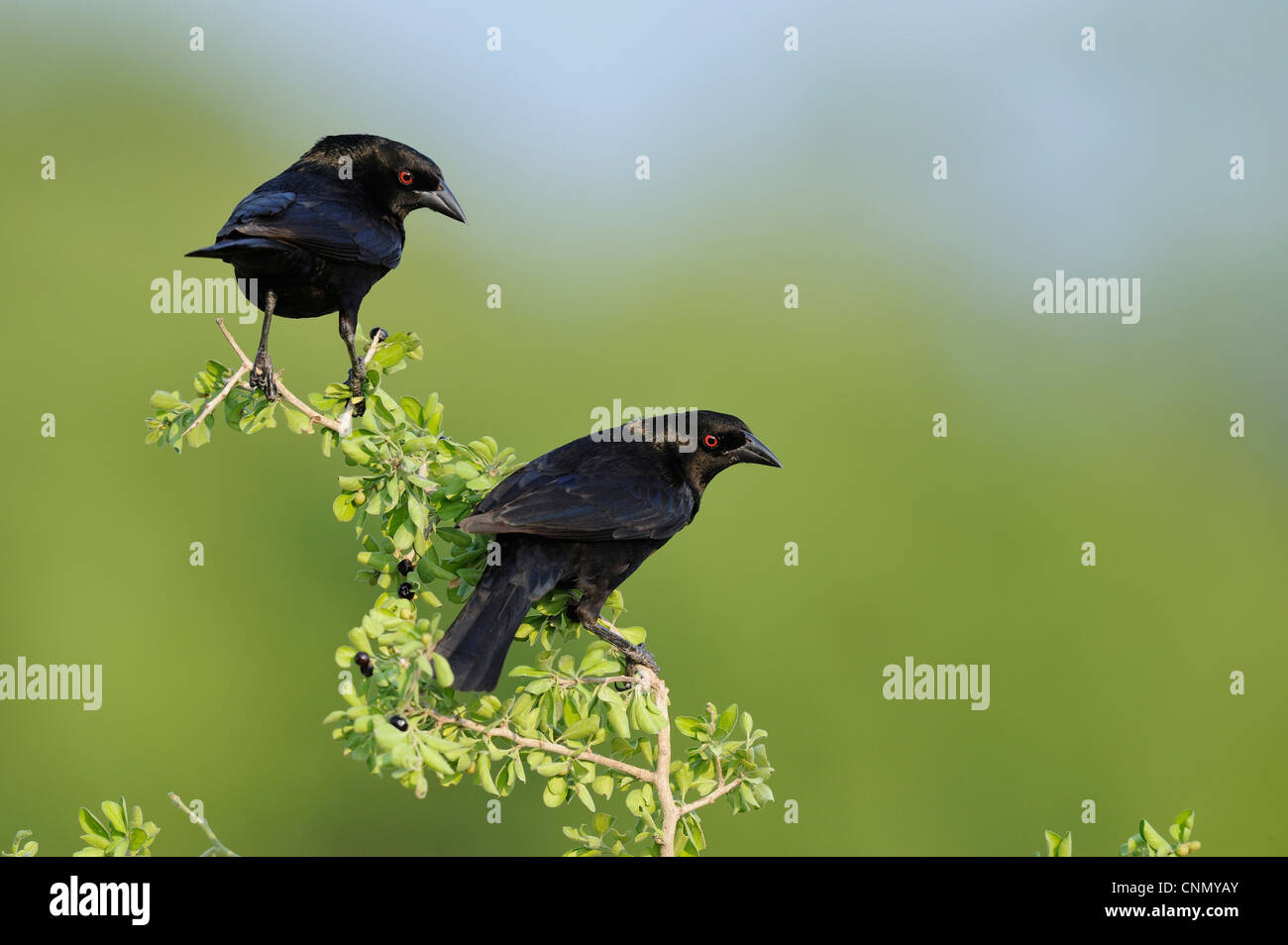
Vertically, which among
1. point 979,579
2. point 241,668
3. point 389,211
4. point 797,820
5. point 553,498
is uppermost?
point 389,211

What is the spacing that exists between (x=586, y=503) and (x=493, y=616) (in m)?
0.76

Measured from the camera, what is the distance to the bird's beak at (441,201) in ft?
20.4

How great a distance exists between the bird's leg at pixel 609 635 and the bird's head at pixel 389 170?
238 centimetres

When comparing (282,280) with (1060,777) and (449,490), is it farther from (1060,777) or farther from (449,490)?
(1060,777)

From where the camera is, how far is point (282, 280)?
17.9 feet

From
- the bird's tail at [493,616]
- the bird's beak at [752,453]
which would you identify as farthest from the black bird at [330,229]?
the bird's beak at [752,453]

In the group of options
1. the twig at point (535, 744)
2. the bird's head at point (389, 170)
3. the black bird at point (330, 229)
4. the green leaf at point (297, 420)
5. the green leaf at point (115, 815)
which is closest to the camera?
the green leaf at point (115, 815)

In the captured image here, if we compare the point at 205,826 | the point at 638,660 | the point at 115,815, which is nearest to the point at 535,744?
the point at 638,660

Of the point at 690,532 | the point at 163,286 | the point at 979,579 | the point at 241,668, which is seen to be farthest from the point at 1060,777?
the point at 163,286

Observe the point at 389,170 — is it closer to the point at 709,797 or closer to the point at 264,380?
the point at 264,380

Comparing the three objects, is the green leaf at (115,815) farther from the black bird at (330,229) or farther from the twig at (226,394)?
the black bird at (330,229)

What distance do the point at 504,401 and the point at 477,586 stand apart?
461 inches

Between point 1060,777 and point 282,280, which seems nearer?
point 282,280

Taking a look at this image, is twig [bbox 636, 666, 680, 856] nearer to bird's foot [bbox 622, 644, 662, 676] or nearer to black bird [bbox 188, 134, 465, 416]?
bird's foot [bbox 622, 644, 662, 676]
